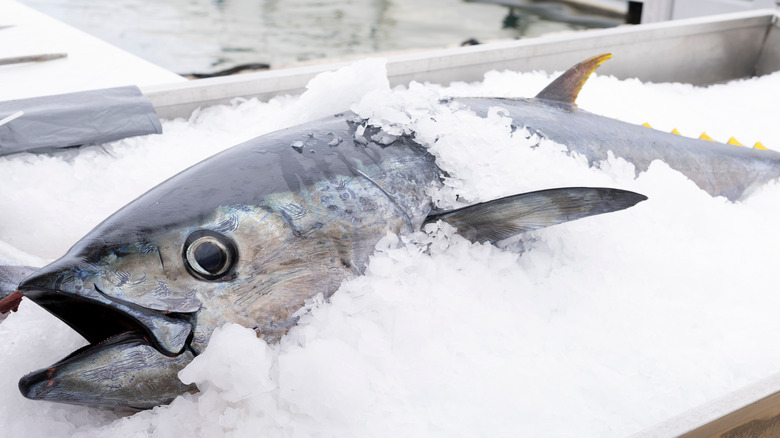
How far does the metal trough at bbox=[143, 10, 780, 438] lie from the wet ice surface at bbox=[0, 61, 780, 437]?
33.5 inches

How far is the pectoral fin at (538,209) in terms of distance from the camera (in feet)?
4.18

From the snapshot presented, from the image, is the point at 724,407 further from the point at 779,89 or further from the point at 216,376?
the point at 779,89

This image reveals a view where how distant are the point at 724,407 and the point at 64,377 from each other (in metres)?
1.09

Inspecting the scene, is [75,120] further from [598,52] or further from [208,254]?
[598,52]

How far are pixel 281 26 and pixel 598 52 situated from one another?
31.7 ft

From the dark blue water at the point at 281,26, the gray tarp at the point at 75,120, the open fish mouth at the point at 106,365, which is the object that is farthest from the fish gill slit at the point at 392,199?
the dark blue water at the point at 281,26

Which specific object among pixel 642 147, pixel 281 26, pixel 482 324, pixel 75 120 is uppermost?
pixel 75 120

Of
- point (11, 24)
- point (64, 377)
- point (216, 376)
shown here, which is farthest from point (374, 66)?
point (11, 24)

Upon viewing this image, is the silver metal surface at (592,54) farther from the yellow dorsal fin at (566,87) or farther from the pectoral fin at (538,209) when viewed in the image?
the pectoral fin at (538,209)

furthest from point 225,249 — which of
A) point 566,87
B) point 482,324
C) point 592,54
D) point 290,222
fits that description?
point 592,54

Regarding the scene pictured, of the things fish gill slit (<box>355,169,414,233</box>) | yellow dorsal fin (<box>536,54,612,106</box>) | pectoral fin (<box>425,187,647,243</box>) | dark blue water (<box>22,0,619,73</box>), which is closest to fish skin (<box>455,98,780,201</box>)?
yellow dorsal fin (<box>536,54,612,106</box>)

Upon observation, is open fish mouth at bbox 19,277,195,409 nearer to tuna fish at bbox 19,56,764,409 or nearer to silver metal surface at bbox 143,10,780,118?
tuna fish at bbox 19,56,764,409

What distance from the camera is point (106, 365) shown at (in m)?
1.00

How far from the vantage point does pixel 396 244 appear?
126 cm
